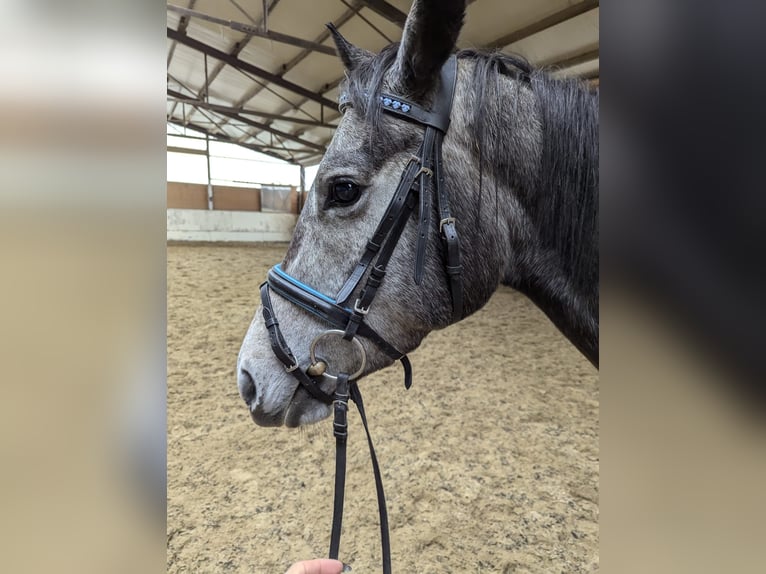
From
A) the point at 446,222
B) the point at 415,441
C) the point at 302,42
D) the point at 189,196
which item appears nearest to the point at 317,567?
the point at 446,222

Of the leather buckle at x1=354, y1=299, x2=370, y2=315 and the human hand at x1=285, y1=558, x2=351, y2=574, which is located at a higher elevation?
the leather buckle at x1=354, y1=299, x2=370, y2=315

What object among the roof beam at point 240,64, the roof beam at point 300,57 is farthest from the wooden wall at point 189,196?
the roof beam at point 240,64

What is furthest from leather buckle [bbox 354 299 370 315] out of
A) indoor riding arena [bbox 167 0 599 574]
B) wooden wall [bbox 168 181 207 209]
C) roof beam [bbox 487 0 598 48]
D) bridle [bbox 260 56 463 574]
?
wooden wall [bbox 168 181 207 209]

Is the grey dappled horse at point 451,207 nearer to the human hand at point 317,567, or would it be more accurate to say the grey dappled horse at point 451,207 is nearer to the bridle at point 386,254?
the bridle at point 386,254

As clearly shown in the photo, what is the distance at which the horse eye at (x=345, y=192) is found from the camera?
94 cm

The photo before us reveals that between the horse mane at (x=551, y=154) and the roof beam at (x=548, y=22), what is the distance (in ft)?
10.3

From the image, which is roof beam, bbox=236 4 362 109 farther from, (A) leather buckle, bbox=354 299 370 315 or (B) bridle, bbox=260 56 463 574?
(A) leather buckle, bbox=354 299 370 315

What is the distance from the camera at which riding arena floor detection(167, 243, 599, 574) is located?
1.71 metres

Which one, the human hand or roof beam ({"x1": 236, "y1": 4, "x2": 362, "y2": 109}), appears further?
roof beam ({"x1": 236, "y1": 4, "x2": 362, "y2": 109})

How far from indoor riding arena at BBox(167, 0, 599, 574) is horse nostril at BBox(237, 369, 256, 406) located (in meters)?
0.97

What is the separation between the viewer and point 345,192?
37.0 inches
